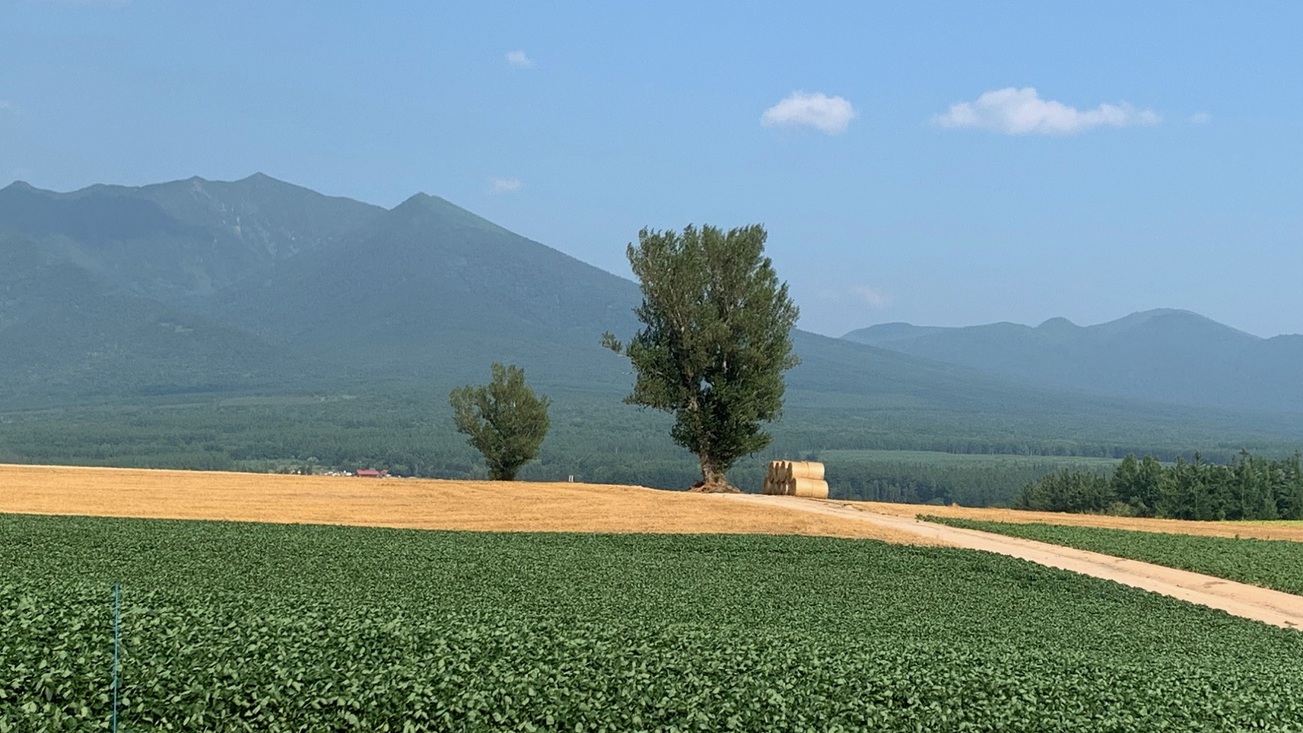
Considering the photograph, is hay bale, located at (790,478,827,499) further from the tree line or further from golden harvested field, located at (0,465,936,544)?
the tree line

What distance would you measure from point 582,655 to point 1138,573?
2202 centimetres

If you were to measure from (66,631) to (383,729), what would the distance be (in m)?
4.64

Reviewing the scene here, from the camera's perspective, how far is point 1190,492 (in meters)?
102

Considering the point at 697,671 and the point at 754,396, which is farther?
the point at 754,396

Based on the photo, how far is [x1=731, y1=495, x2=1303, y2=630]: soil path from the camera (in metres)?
26.2

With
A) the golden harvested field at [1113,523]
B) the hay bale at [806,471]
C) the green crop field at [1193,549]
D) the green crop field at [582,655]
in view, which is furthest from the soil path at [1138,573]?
the hay bale at [806,471]

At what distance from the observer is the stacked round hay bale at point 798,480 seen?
51.9m

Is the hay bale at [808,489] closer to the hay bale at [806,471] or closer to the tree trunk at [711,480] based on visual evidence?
the hay bale at [806,471]

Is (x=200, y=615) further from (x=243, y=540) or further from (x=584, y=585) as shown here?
(x=243, y=540)

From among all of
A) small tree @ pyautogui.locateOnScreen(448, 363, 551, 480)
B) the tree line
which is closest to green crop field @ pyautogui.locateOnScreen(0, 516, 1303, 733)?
small tree @ pyautogui.locateOnScreen(448, 363, 551, 480)

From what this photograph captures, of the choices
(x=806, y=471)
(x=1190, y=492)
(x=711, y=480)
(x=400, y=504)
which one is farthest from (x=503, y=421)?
(x=1190, y=492)

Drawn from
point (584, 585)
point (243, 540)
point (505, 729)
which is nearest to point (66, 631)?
point (505, 729)

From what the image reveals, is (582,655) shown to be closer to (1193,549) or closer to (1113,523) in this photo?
(1193,549)

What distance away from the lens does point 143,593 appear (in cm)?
1705
